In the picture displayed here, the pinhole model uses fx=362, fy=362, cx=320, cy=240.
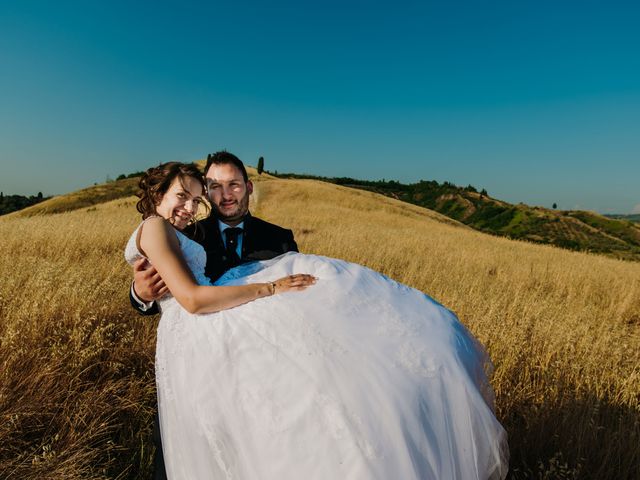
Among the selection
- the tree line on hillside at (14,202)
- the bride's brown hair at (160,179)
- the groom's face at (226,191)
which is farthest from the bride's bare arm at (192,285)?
the tree line on hillside at (14,202)

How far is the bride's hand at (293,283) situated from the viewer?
166cm

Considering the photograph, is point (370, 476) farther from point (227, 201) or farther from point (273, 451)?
point (227, 201)

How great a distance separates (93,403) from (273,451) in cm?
184

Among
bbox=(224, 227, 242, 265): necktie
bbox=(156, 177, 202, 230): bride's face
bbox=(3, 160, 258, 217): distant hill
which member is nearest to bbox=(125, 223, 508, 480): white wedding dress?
bbox=(156, 177, 202, 230): bride's face

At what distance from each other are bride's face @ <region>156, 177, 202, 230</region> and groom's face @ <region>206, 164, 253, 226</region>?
378 millimetres

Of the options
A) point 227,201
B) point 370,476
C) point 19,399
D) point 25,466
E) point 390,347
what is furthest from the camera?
point 227,201

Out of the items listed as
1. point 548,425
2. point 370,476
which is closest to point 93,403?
point 370,476

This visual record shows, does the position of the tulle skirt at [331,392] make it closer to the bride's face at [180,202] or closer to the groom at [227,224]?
the bride's face at [180,202]

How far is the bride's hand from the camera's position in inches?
65.2

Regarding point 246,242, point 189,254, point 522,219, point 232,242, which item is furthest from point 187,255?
point 522,219

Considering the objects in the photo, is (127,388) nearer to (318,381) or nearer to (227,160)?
(227,160)

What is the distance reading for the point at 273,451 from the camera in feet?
4.09

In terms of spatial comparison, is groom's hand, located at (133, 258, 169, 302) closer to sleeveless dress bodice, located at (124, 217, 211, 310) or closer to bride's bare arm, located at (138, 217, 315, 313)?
sleeveless dress bodice, located at (124, 217, 211, 310)

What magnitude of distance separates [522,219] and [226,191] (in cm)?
10485
